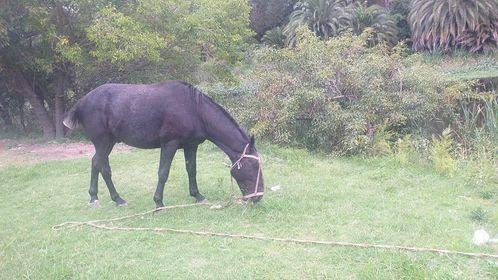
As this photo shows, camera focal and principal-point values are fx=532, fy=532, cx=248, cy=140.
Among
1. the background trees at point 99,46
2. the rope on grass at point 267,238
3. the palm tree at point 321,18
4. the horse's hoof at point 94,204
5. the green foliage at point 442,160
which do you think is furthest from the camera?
the palm tree at point 321,18

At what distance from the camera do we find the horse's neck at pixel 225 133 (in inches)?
249

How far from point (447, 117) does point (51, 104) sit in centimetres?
1026

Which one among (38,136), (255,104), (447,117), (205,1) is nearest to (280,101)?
(255,104)

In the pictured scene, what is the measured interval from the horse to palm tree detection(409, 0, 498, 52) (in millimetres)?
21456

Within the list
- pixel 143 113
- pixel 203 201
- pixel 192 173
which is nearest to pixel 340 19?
pixel 192 173

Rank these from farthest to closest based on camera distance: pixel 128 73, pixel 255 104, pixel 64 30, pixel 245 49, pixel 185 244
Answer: pixel 245 49
pixel 128 73
pixel 64 30
pixel 255 104
pixel 185 244

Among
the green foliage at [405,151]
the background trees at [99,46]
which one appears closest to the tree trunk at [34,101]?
the background trees at [99,46]

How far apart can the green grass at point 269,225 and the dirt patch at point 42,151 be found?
2166mm

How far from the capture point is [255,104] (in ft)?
37.0

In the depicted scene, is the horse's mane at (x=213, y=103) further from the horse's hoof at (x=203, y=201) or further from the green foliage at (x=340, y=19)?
the green foliage at (x=340, y=19)

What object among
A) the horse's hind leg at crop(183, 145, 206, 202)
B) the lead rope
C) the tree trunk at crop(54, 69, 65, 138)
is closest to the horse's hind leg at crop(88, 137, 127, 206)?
the lead rope

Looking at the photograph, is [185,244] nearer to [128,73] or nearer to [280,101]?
[280,101]

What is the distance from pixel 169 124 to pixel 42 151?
6.82 meters

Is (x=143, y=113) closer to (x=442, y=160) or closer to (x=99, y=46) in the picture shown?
(x=442, y=160)
